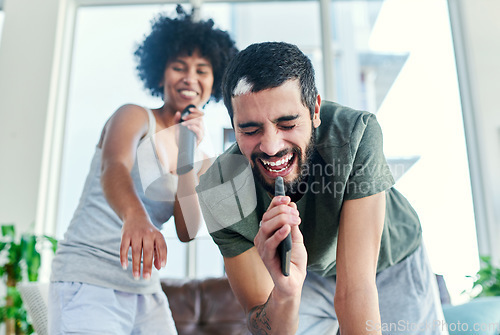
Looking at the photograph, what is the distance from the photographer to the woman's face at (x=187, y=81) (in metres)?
0.60

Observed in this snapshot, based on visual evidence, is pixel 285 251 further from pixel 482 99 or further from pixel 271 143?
pixel 482 99

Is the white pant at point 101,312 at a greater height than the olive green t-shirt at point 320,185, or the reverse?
the olive green t-shirt at point 320,185

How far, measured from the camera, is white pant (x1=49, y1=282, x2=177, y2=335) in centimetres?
64

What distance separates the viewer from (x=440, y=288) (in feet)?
2.34

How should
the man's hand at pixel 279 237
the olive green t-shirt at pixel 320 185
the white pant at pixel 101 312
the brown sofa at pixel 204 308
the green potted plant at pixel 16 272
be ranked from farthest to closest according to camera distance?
the green potted plant at pixel 16 272 → the brown sofa at pixel 204 308 → the white pant at pixel 101 312 → the olive green t-shirt at pixel 320 185 → the man's hand at pixel 279 237

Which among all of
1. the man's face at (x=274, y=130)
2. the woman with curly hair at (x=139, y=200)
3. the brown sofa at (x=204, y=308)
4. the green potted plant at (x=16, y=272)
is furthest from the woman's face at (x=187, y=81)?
the green potted plant at (x=16, y=272)

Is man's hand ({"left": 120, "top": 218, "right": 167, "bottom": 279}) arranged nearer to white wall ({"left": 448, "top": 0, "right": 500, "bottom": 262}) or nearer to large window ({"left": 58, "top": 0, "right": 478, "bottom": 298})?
large window ({"left": 58, "top": 0, "right": 478, "bottom": 298})

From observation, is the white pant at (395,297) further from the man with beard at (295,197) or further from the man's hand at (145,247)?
the man's hand at (145,247)

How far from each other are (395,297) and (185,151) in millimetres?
421

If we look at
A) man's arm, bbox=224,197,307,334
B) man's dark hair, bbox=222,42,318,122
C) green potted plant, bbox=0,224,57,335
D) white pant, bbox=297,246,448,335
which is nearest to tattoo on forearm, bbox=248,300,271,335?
man's arm, bbox=224,197,307,334

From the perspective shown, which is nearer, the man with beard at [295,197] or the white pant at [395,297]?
the man with beard at [295,197]

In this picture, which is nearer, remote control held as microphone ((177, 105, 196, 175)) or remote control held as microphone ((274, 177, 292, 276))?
remote control held as microphone ((274, 177, 292, 276))

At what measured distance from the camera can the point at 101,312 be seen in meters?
0.67

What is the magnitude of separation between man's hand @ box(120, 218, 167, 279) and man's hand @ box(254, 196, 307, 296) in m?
0.11
